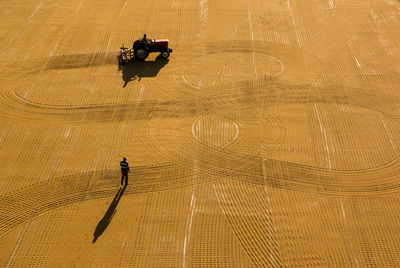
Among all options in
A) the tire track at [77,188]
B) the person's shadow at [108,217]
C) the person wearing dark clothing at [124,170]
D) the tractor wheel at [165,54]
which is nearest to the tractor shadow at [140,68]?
the tractor wheel at [165,54]

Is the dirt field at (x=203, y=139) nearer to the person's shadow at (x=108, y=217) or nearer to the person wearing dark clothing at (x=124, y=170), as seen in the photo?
the person's shadow at (x=108, y=217)

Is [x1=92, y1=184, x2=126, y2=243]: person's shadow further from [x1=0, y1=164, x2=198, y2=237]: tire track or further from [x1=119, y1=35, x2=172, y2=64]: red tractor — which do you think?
[x1=119, y1=35, x2=172, y2=64]: red tractor

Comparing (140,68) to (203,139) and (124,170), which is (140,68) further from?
(124,170)

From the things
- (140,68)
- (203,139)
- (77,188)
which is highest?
(140,68)

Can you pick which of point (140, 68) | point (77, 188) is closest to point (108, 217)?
point (77, 188)

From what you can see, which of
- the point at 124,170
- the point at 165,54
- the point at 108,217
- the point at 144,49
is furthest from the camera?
the point at 165,54

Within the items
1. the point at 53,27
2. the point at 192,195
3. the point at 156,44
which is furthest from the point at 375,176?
the point at 53,27
